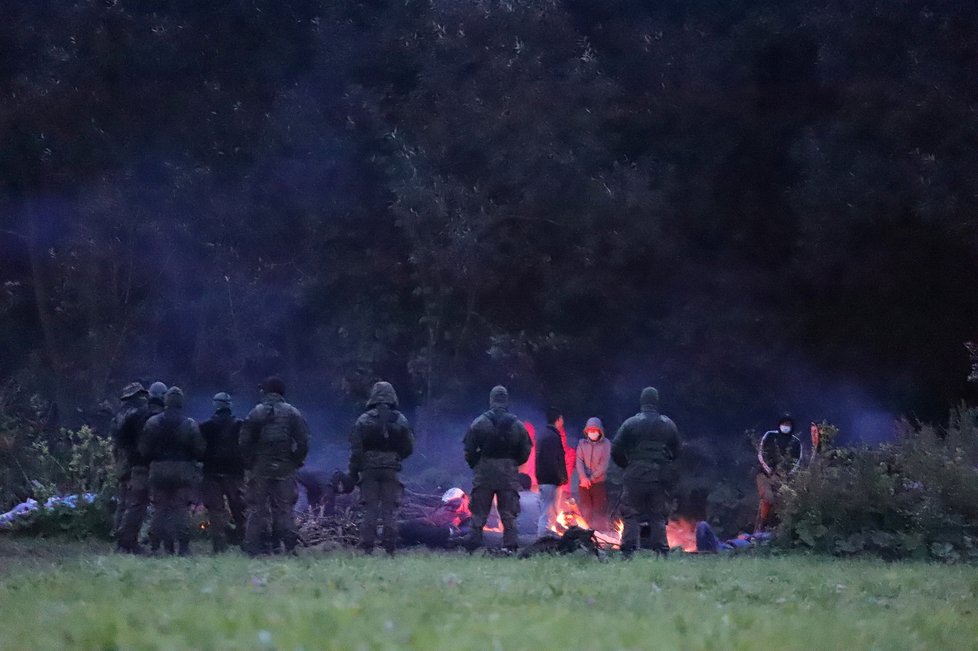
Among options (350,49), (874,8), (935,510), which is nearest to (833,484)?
(935,510)

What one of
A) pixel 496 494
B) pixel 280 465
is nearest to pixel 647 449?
pixel 496 494

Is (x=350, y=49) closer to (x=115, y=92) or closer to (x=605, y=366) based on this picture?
(x=115, y=92)

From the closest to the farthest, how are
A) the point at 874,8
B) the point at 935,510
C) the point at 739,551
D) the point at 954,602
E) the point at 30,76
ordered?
Result: the point at 954,602 → the point at 935,510 → the point at 739,551 → the point at 874,8 → the point at 30,76

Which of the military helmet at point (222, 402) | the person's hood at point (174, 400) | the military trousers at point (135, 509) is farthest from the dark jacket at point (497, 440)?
the military trousers at point (135, 509)

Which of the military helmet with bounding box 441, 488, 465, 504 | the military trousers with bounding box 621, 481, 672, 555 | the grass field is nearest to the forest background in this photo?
the military helmet with bounding box 441, 488, 465, 504

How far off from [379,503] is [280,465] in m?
1.55

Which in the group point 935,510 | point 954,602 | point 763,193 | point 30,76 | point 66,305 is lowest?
point 954,602

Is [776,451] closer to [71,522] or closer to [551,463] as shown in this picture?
[551,463]

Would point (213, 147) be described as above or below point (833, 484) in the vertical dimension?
above

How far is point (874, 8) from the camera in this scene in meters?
26.4

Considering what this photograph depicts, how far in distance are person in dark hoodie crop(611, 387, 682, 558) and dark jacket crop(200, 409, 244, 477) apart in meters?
5.42

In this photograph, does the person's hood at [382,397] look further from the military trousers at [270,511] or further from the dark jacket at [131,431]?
the dark jacket at [131,431]

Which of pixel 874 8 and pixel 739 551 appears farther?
pixel 874 8

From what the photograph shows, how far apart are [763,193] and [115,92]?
15.6 metres
